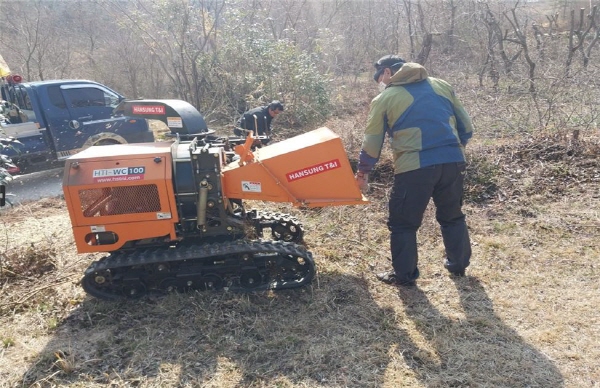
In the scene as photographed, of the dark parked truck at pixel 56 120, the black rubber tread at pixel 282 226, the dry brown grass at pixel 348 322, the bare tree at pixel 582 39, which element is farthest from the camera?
the bare tree at pixel 582 39

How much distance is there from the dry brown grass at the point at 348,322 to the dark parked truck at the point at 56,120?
11.7 feet

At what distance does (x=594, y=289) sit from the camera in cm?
380

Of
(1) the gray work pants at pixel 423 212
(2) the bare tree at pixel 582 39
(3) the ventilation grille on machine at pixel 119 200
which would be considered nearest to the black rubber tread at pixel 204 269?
(3) the ventilation grille on machine at pixel 119 200

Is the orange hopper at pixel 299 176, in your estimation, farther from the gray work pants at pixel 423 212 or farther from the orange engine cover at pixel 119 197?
the orange engine cover at pixel 119 197

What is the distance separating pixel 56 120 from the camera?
8.20m

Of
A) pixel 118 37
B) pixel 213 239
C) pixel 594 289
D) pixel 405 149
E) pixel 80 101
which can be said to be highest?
pixel 118 37

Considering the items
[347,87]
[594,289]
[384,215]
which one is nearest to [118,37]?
[347,87]

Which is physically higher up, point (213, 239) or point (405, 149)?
point (405, 149)

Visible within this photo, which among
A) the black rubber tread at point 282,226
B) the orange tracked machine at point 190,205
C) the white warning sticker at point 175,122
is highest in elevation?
the white warning sticker at point 175,122

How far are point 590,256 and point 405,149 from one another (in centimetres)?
226

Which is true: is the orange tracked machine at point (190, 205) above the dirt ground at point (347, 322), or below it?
above

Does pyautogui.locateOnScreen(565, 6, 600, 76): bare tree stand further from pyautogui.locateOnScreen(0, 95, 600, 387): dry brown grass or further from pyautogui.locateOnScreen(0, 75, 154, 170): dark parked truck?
pyautogui.locateOnScreen(0, 75, 154, 170): dark parked truck

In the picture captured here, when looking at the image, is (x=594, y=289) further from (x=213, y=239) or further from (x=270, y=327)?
(x=213, y=239)

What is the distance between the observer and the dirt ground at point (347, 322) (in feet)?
9.77
